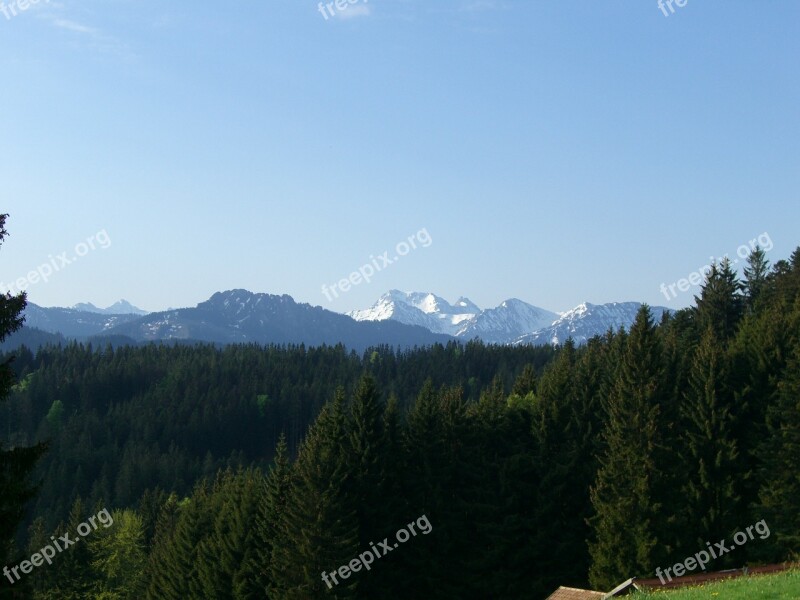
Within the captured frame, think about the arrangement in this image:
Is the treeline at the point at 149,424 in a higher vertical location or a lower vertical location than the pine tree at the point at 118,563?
higher

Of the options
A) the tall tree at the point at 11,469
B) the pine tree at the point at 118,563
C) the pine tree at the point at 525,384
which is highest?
the tall tree at the point at 11,469

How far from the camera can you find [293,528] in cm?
Result: 4475

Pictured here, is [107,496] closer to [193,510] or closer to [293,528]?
[193,510]

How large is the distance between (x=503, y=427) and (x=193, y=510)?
21751 mm

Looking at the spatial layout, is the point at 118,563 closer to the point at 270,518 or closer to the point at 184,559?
the point at 184,559

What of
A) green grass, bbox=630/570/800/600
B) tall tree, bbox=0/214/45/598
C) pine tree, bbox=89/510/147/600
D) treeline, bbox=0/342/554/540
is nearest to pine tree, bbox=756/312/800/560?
green grass, bbox=630/570/800/600

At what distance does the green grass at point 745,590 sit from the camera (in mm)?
23469

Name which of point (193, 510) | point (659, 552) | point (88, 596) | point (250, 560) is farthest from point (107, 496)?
point (659, 552)

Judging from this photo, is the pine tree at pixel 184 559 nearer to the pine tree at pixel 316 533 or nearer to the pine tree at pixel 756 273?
the pine tree at pixel 316 533

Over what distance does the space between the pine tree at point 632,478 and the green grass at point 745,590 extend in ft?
59.0

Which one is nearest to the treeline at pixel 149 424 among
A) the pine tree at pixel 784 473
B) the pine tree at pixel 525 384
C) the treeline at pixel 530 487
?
the pine tree at pixel 525 384

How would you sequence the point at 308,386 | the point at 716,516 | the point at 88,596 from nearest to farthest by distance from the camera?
the point at 716,516
the point at 88,596
the point at 308,386

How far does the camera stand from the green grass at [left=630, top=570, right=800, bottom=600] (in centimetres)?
2347

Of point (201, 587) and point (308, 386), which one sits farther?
point (308, 386)
